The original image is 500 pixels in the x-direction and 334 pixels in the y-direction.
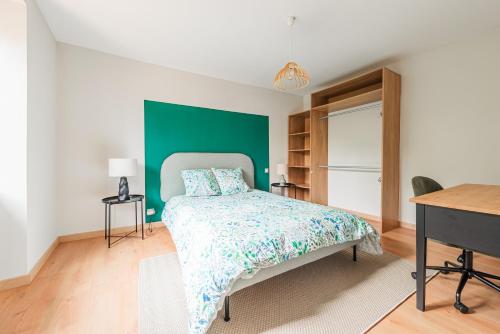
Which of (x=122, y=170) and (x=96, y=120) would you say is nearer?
(x=122, y=170)

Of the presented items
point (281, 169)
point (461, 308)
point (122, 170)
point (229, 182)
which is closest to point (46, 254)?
point (122, 170)

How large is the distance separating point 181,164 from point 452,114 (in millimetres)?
3812

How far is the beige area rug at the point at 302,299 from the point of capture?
53.9 inches

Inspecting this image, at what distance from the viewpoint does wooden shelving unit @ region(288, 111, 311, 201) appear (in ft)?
15.0

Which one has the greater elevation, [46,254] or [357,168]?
[357,168]

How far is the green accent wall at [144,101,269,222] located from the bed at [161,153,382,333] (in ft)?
2.88

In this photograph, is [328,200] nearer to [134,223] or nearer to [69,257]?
[134,223]

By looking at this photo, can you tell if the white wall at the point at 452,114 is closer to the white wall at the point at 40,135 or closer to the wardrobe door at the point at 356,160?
the wardrobe door at the point at 356,160

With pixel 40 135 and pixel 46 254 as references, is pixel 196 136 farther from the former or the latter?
pixel 46 254

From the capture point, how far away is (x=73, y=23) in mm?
2289

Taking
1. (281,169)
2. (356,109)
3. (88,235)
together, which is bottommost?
(88,235)

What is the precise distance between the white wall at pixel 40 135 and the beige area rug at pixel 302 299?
1.05 meters

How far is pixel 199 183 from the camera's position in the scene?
312 cm

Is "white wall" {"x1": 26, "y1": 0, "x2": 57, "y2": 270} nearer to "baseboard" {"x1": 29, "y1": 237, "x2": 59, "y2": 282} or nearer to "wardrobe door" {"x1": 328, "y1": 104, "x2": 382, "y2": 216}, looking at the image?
"baseboard" {"x1": 29, "y1": 237, "x2": 59, "y2": 282}
